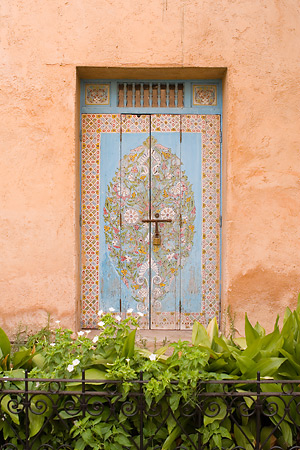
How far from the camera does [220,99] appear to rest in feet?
16.7

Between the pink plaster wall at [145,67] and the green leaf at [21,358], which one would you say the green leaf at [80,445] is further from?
the pink plaster wall at [145,67]

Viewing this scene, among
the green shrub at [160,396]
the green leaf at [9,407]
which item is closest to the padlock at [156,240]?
the green shrub at [160,396]

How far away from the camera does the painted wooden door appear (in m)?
5.07

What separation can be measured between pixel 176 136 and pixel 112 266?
63.9 inches

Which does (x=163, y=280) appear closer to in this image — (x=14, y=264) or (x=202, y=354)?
(x=14, y=264)

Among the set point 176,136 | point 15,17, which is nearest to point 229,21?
point 176,136

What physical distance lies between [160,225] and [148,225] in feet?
0.44

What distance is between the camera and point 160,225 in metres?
5.08

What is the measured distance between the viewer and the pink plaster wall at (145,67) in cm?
475

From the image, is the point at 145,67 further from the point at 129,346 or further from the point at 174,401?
the point at 174,401

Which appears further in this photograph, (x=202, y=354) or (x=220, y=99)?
(x=220, y=99)

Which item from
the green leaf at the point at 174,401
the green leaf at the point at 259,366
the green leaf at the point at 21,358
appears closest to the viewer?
the green leaf at the point at 174,401

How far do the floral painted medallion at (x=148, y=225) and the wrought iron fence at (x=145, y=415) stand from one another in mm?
2738

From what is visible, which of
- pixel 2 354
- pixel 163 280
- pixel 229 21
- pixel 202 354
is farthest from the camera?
pixel 163 280
